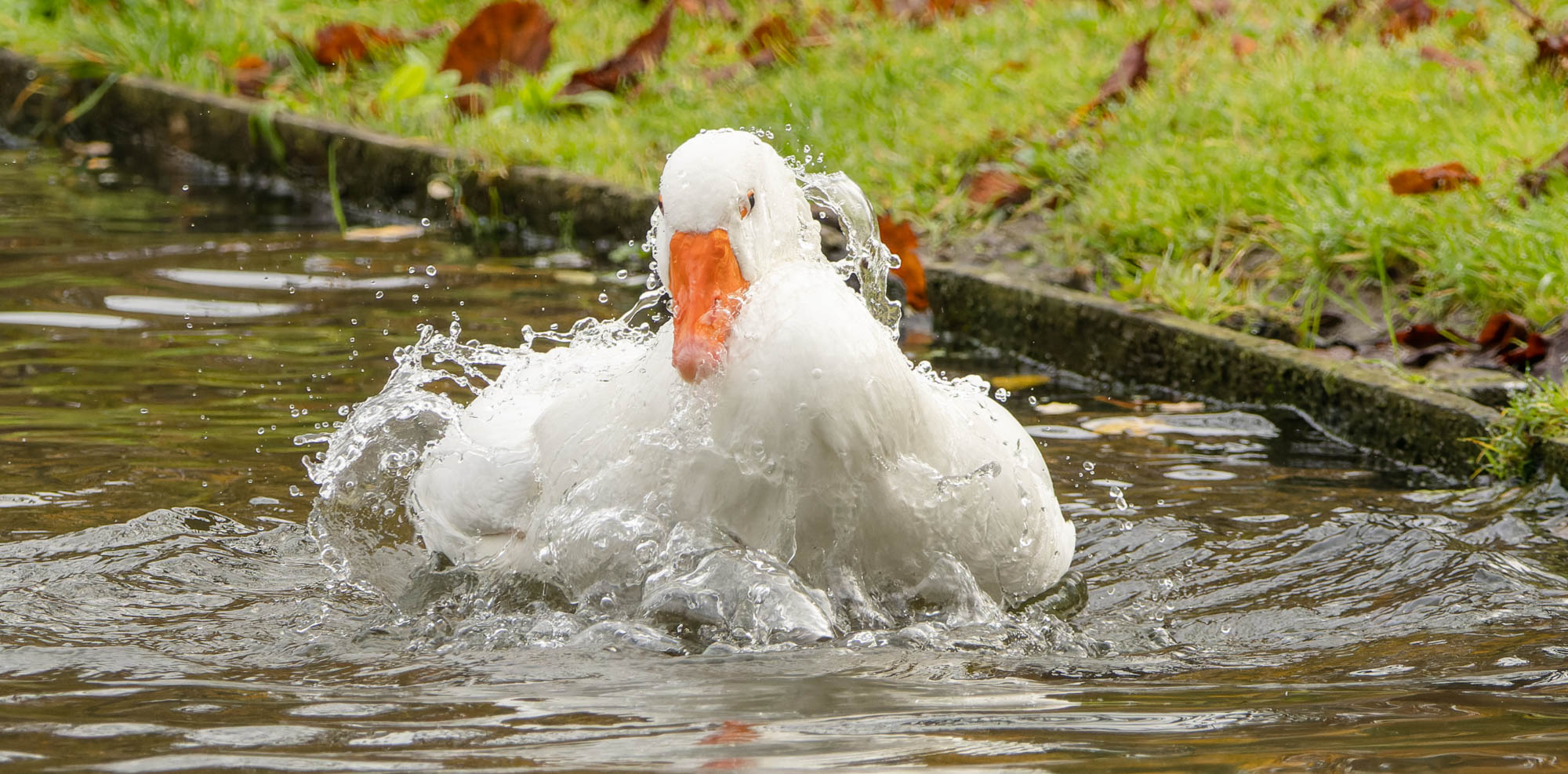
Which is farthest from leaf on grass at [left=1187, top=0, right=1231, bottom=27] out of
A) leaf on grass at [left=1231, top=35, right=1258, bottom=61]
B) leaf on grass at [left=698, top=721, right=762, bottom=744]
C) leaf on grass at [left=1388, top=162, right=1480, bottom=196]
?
leaf on grass at [left=698, top=721, right=762, bottom=744]

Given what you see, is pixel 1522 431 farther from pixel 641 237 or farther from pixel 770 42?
pixel 770 42

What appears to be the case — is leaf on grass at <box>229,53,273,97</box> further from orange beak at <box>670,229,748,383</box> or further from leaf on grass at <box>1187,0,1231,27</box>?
orange beak at <box>670,229,748,383</box>

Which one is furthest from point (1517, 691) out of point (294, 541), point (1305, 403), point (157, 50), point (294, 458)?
point (157, 50)

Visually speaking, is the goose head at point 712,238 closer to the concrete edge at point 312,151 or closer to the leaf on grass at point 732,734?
the leaf on grass at point 732,734

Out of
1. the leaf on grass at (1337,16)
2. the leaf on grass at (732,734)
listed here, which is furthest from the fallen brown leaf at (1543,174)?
the leaf on grass at (732,734)

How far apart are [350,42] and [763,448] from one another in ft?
23.7

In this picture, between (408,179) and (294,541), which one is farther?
(408,179)

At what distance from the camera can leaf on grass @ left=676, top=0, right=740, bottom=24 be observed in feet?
30.2

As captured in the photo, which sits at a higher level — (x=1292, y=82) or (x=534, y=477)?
(x=1292, y=82)

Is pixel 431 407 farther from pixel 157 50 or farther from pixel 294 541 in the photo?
pixel 157 50

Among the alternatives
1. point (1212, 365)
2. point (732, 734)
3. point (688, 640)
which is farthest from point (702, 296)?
point (1212, 365)

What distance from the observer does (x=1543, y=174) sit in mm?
5137

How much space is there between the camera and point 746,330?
2812 mm

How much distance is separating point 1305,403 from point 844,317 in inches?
91.4
